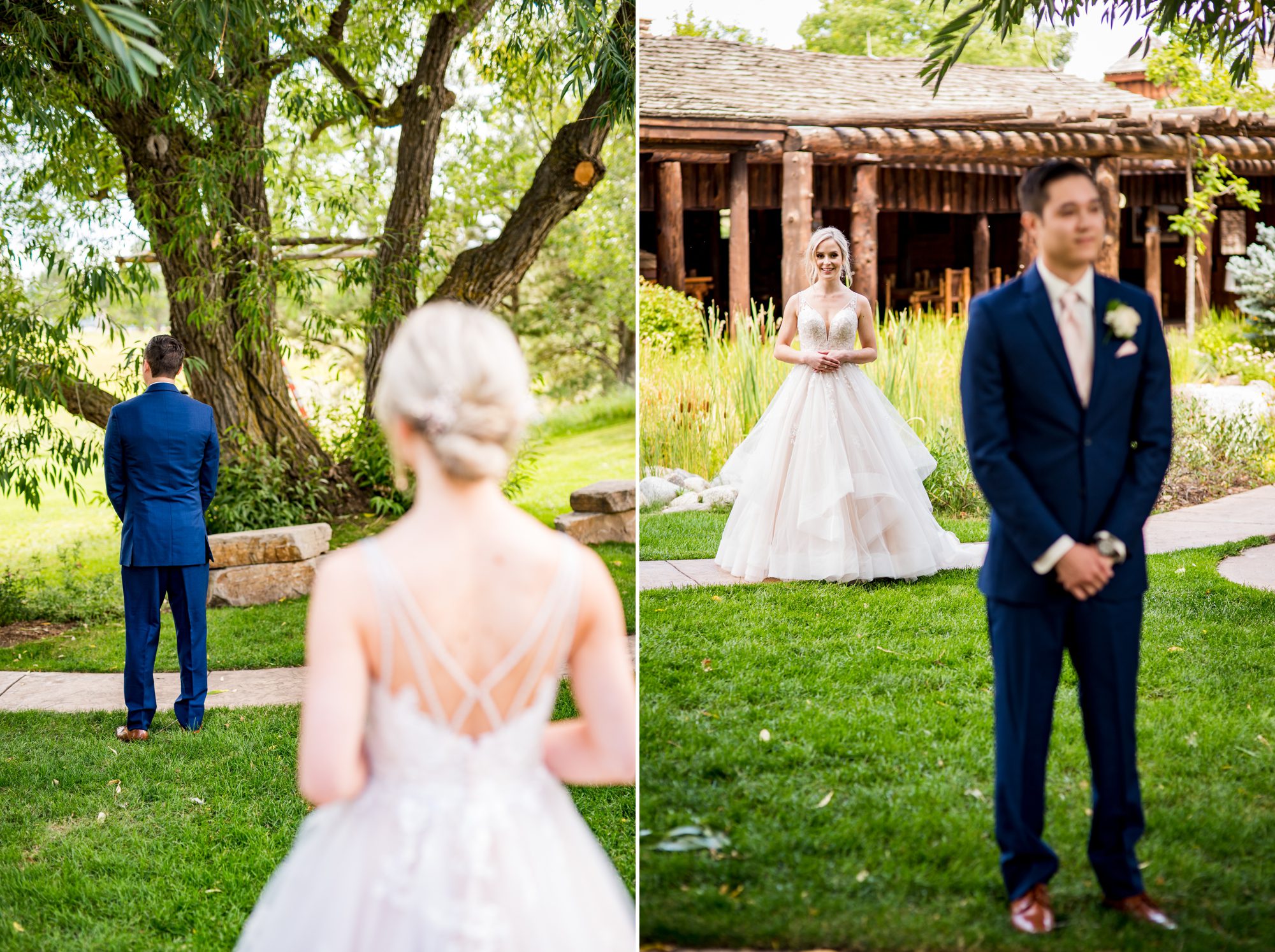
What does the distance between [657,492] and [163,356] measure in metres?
2.32

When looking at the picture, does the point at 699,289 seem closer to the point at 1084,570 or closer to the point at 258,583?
the point at 258,583

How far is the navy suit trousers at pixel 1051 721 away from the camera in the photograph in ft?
8.45

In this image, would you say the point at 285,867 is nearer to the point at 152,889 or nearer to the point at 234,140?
the point at 152,889

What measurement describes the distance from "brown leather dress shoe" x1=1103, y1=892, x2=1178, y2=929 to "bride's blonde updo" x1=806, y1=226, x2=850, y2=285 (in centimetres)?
330

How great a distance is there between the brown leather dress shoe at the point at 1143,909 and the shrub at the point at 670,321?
143 inches

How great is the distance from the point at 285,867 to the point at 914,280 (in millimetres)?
12816

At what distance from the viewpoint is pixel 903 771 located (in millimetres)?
3445

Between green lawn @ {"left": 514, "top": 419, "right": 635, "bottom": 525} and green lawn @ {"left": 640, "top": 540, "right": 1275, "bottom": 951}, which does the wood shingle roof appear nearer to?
green lawn @ {"left": 640, "top": 540, "right": 1275, "bottom": 951}

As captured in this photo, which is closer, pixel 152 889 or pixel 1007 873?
pixel 1007 873

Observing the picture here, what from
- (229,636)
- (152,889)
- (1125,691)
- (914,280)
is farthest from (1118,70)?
(914,280)

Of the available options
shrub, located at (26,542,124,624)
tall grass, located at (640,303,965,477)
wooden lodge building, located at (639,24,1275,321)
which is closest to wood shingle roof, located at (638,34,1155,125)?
wooden lodge building, located at (639,24,1275,321)

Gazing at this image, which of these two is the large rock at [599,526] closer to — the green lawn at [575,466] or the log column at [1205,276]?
the green lawn at [575,466]

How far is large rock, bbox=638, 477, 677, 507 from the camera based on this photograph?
5.47 metres

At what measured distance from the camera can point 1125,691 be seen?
259 cm
